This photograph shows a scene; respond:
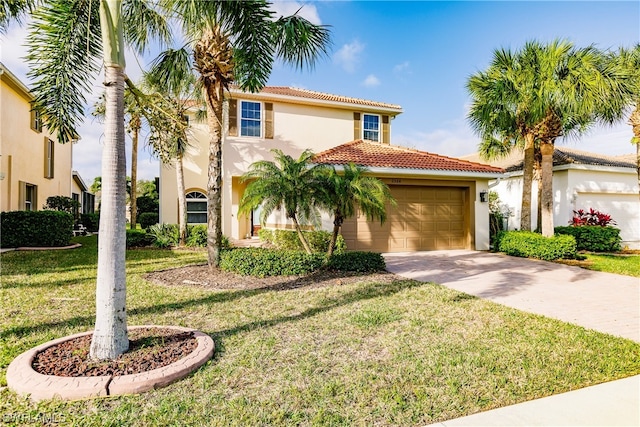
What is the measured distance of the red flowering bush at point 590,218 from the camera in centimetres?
1576

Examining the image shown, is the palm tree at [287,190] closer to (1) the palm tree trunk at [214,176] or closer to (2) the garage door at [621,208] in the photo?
(1) the palm tree trunk at [214,176]

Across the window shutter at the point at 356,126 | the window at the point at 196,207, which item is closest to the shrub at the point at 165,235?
the window at the point at 196,207

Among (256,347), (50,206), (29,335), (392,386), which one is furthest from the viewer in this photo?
(50,206)

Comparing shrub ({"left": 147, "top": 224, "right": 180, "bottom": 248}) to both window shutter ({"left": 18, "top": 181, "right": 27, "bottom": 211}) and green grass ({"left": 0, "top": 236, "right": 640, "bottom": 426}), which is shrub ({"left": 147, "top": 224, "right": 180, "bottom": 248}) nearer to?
window shutter ({"left": 18, "top": 181, "right": 27, "bottom": 211})

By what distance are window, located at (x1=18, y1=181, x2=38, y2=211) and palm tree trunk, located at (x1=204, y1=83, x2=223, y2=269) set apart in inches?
447

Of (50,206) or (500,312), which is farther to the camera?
(50,206)

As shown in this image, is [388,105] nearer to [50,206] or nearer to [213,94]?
[213,94]

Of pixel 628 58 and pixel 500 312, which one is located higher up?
pixel 628 58

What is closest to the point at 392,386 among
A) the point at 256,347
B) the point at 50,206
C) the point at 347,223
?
the point at 256,347

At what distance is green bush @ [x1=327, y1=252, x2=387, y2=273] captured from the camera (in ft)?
30.7

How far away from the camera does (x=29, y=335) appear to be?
15.6ft

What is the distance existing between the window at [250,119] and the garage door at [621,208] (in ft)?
52.2

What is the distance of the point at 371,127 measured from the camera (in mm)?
20344

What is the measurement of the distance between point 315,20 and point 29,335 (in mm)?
7371
